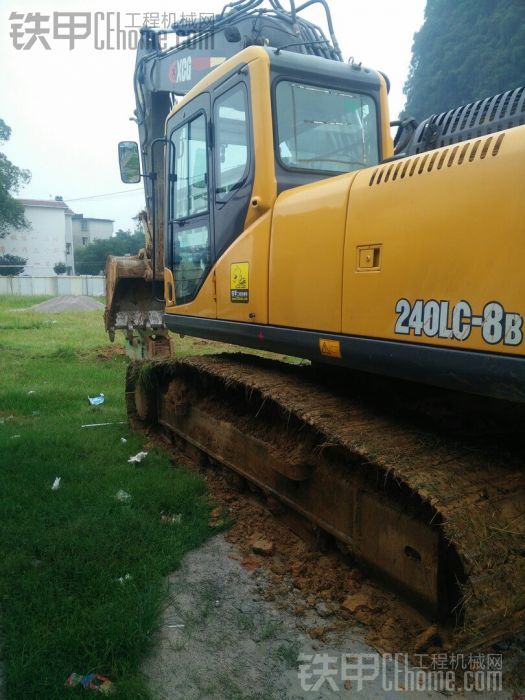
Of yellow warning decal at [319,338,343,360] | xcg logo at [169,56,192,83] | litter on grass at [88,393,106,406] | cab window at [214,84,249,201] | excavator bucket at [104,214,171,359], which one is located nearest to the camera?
yellow warning decal at [319,338,343,360]

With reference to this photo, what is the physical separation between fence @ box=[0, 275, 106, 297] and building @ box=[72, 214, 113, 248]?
140 ft

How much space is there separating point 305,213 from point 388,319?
0.85 meters

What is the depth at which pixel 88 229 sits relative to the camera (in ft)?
279

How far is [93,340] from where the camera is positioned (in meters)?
13.1

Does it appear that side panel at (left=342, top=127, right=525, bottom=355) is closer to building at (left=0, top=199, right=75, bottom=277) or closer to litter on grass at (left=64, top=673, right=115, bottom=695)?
litter on grass at (left=64, top=673, right=115, bottom=695)

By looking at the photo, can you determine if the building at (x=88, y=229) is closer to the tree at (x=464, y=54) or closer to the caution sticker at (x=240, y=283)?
the tree at (x=464, y=54)

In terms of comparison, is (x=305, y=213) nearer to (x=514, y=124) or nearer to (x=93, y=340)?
(x=514, y=124)

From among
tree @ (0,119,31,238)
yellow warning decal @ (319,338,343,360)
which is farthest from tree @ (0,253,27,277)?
yellow warning decal @ (319,338,343,360)

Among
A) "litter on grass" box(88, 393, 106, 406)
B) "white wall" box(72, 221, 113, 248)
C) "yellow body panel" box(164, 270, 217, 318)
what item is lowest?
"litter on grass" box(88, 393, 106, 406)

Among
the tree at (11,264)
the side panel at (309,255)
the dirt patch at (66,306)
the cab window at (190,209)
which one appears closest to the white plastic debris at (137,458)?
the cab window at (190,209)

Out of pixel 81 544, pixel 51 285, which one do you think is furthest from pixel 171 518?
pixel 51 285

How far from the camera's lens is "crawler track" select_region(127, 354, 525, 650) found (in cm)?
234

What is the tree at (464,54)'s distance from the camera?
85.7 feet

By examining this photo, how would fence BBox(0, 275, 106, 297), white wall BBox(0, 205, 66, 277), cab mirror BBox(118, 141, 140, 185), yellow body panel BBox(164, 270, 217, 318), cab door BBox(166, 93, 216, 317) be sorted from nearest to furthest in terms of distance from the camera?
yellow body panel BBox(164, 270, 217, 318)
cab door BBox(166, 93, 216, 317)
cab mirror BBox(118, 141, 140, 185)
fence BBox(0, 275, 106, 297)
white wall BBox(0, 205, 66, 277)
